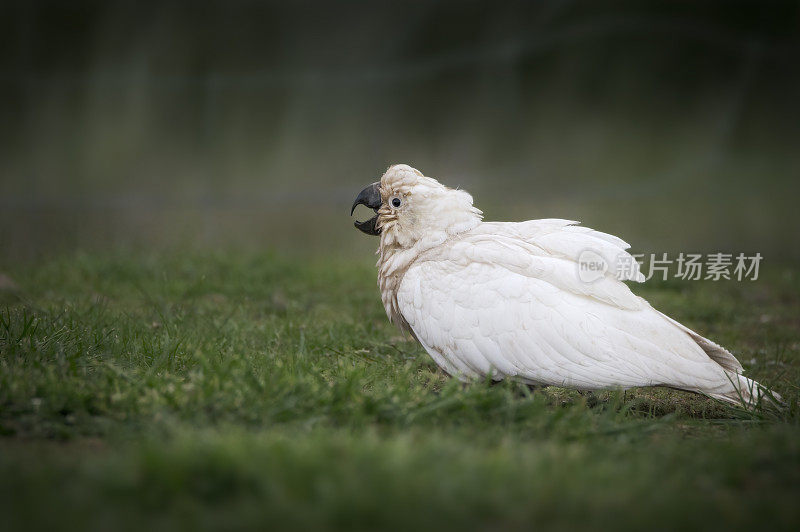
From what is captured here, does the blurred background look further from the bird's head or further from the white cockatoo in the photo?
the white cockatoo

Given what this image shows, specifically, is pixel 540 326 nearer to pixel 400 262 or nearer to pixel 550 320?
pixel 550 320

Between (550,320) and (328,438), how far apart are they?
1272 mm

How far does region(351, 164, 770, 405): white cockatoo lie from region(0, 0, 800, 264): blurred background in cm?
503

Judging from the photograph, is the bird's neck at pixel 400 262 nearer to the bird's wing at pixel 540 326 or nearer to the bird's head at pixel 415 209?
the bird's head at pixel 415 209

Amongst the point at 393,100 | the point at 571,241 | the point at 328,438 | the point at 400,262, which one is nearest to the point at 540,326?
the point at 571,241

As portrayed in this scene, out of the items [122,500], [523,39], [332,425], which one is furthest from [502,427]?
[523,39]

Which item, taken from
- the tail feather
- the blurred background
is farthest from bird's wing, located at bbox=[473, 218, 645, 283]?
A: the blurred background

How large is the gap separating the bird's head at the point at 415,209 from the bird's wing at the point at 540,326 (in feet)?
1.09

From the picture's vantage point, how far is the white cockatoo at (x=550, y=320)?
333cm

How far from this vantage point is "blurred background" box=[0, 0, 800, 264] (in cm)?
877

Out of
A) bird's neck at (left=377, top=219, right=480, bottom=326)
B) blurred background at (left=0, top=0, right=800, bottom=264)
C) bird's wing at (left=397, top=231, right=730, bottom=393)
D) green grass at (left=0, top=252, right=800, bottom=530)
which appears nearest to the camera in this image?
green grass at (left=0, top=252, right=800, bottom=530)

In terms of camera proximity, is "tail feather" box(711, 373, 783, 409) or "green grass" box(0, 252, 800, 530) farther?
"tail feather" box(711, 373, 783, 409)

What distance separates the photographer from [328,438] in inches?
100

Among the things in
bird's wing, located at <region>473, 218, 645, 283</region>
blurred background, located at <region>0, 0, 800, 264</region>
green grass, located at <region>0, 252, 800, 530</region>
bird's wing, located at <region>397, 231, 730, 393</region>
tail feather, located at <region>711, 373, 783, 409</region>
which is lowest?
green grass, located at <region>0, 252, 800, 530</region>
